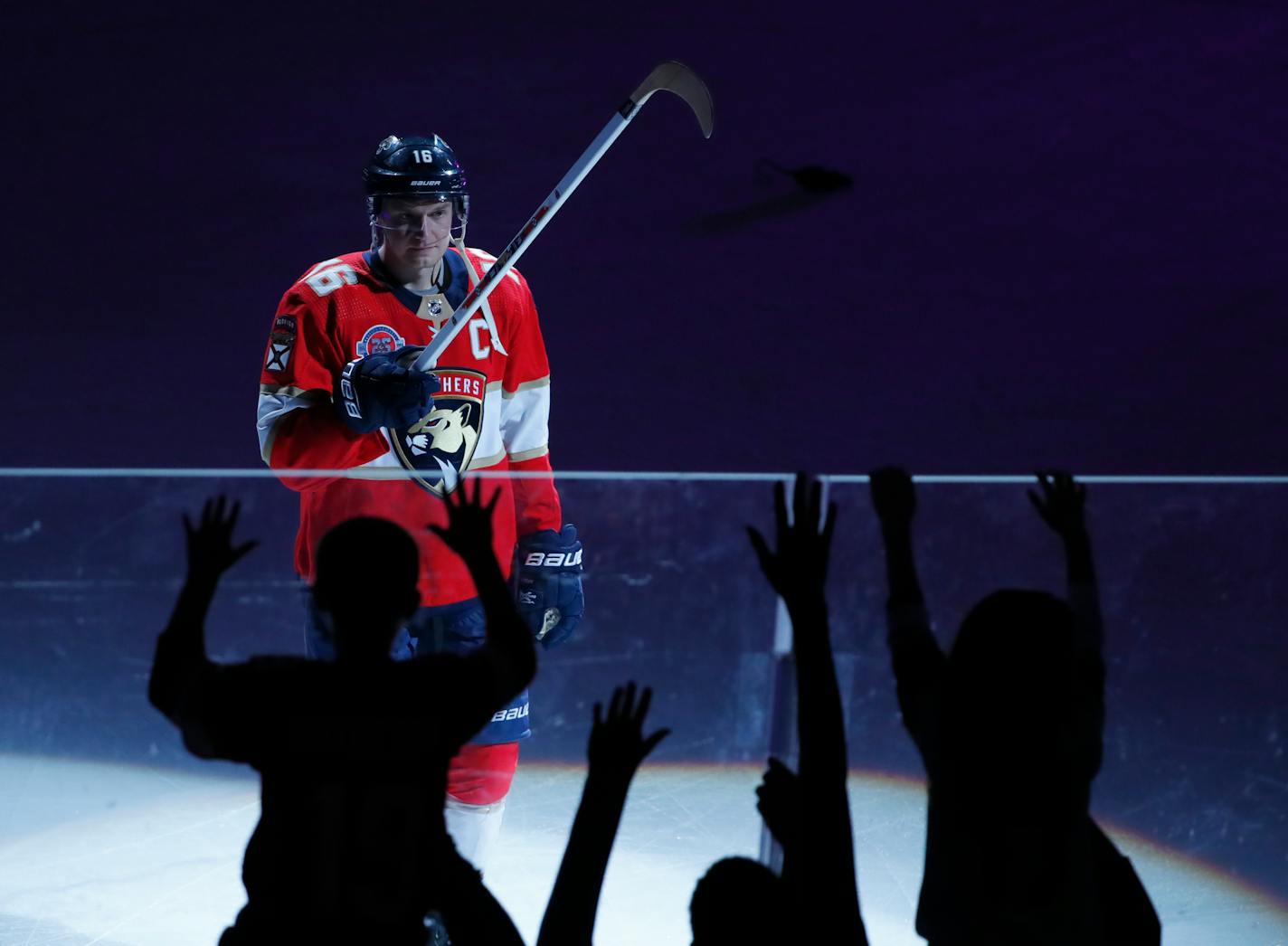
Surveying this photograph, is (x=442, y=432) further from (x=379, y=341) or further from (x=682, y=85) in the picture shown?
(x=682, y=85)

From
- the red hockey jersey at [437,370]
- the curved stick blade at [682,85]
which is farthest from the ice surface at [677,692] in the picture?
the curved stick blade at [682,85]

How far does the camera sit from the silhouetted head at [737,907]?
4.69ft

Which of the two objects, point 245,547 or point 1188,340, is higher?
point 1188,340

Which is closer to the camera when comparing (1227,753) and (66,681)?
(66,681)

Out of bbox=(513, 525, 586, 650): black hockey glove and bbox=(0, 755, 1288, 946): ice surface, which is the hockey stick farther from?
bbox=(0, 755, 1288, 946): ice surface

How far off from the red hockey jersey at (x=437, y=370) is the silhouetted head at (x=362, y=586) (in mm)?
682

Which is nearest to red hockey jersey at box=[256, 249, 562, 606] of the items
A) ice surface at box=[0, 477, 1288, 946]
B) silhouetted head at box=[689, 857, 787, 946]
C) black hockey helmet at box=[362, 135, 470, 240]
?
black hockey helmet at box=[362, 135, 470, 240]

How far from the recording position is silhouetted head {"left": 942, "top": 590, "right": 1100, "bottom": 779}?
1.54 meters

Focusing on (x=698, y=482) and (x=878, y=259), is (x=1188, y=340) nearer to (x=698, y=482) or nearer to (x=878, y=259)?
(x=878, y=259)

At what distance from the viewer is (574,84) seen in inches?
225

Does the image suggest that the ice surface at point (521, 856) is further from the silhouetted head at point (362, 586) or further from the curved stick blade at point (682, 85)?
the curved stick blade at point (682, 85)

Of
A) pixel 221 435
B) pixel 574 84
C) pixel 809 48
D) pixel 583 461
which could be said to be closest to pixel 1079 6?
pixel 809 48

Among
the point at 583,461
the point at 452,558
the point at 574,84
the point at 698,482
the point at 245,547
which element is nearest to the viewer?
the point at 245,547

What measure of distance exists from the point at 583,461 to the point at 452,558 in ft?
7.57
